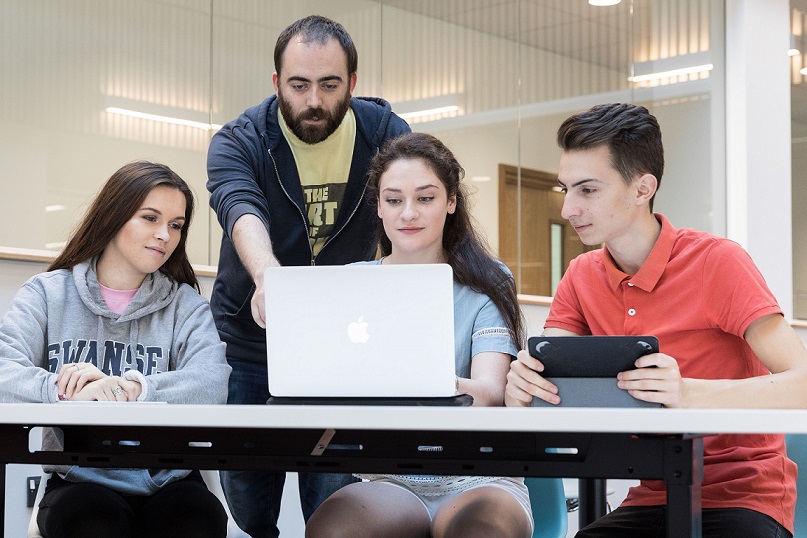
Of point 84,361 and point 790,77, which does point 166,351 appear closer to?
point 84,361

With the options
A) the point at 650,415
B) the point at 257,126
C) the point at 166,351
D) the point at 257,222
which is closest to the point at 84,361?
the point at 166,351

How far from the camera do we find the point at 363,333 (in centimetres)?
145

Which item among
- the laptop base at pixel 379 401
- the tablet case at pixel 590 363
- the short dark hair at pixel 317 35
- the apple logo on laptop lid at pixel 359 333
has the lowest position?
the laptop base at pixel 379 401

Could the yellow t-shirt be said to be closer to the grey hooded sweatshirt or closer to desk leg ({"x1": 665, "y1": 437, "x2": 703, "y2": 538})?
the grey hooded sweatshirt

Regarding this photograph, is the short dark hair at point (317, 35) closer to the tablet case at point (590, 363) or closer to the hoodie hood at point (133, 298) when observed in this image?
the hoodie hood at point (133, 298)

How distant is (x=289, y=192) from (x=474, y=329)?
648mm

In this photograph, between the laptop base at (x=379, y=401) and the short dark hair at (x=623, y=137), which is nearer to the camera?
A: the laptop base at (x=379, y=401)

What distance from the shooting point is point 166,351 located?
220cm

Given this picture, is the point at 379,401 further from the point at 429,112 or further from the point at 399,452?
the point at 429,112

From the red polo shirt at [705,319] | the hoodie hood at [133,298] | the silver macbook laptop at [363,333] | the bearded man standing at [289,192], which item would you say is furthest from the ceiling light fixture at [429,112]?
the silver macbook laptop at [363,333]

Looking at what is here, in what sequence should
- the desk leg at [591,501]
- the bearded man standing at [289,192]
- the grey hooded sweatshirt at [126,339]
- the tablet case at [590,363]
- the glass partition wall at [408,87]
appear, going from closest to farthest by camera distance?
1. the tablet case at [590,363]
2. the grey hooded sweatshirt at [126,339]
3. the desk leg at [591,501]
4. the bearded man standing at [289,192]
5. the glass partition wall at [408,87]

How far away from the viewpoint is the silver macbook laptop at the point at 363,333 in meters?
1.45

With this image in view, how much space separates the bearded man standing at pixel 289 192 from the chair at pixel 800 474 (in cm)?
106

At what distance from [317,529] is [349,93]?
1152 mm
